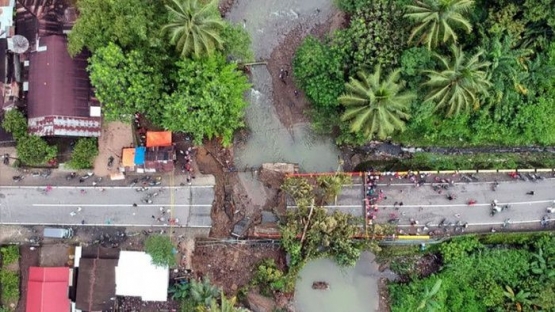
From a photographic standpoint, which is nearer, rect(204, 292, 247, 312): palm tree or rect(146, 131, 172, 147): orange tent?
rect(204, 292, 247, 312): palm tree

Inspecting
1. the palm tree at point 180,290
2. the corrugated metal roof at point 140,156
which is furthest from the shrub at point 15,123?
the palm tree at point 180,290

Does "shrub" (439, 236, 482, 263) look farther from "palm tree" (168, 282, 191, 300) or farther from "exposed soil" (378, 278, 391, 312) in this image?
"palm tree" (168, 282, 191, 300)

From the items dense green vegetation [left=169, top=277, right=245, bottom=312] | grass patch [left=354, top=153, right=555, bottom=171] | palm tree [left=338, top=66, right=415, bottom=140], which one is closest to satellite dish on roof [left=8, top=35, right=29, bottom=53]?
dense green vegetation [left=169, top=277, right=245, bottom=312]

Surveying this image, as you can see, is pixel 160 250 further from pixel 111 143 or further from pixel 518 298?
pixel 518 298

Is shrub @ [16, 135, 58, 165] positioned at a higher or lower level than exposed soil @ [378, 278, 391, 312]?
higher

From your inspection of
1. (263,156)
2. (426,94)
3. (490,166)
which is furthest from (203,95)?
(490,166)

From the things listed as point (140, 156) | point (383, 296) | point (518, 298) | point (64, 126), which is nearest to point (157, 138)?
point (140, 156)
